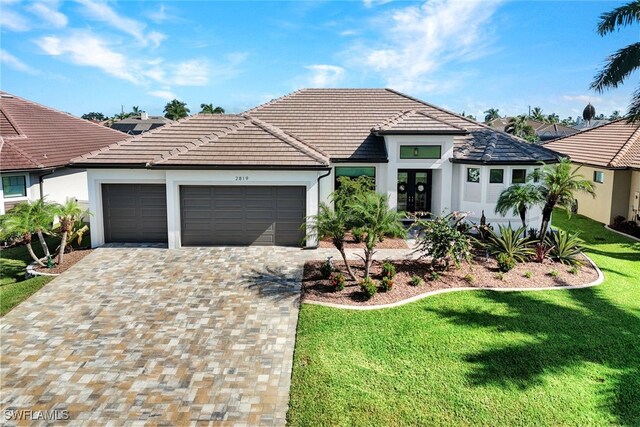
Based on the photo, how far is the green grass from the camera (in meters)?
7.52

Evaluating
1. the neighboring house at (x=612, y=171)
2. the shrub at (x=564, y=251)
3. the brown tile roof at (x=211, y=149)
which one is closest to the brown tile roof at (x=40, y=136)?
the brown tile roof at (x=211, y=149)

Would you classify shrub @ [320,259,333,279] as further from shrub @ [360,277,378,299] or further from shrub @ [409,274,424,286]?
shrub @ [409,274,424,286]

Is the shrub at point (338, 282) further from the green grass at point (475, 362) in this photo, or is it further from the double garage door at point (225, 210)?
the double garage door at point (225, 210)

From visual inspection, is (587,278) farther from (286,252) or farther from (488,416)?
(286,252)

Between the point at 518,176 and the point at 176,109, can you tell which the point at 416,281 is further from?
the point at 176,109

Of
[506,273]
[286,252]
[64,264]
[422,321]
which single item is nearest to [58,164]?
[64,264]

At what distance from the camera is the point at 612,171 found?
21562mm

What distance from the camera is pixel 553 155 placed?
19.3 meters

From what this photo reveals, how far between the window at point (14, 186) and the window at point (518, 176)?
21039mm

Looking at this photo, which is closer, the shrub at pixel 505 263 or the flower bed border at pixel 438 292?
the flower bed border at pixel 438 292

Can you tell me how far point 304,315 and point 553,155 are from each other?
568 inches

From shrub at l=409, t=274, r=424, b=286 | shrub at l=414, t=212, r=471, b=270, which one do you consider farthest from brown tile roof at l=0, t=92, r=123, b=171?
shrub at l=414, t=212, r=471, b=270

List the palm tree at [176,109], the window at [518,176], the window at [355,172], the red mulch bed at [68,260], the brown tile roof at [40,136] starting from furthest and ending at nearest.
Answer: the palm tree at [176,109]
the window at [355,172]
the brown tile roof at [40,136]
the window at [518,176]
the red mulch bed at [68,260]

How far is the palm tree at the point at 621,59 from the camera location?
16.9 meters
